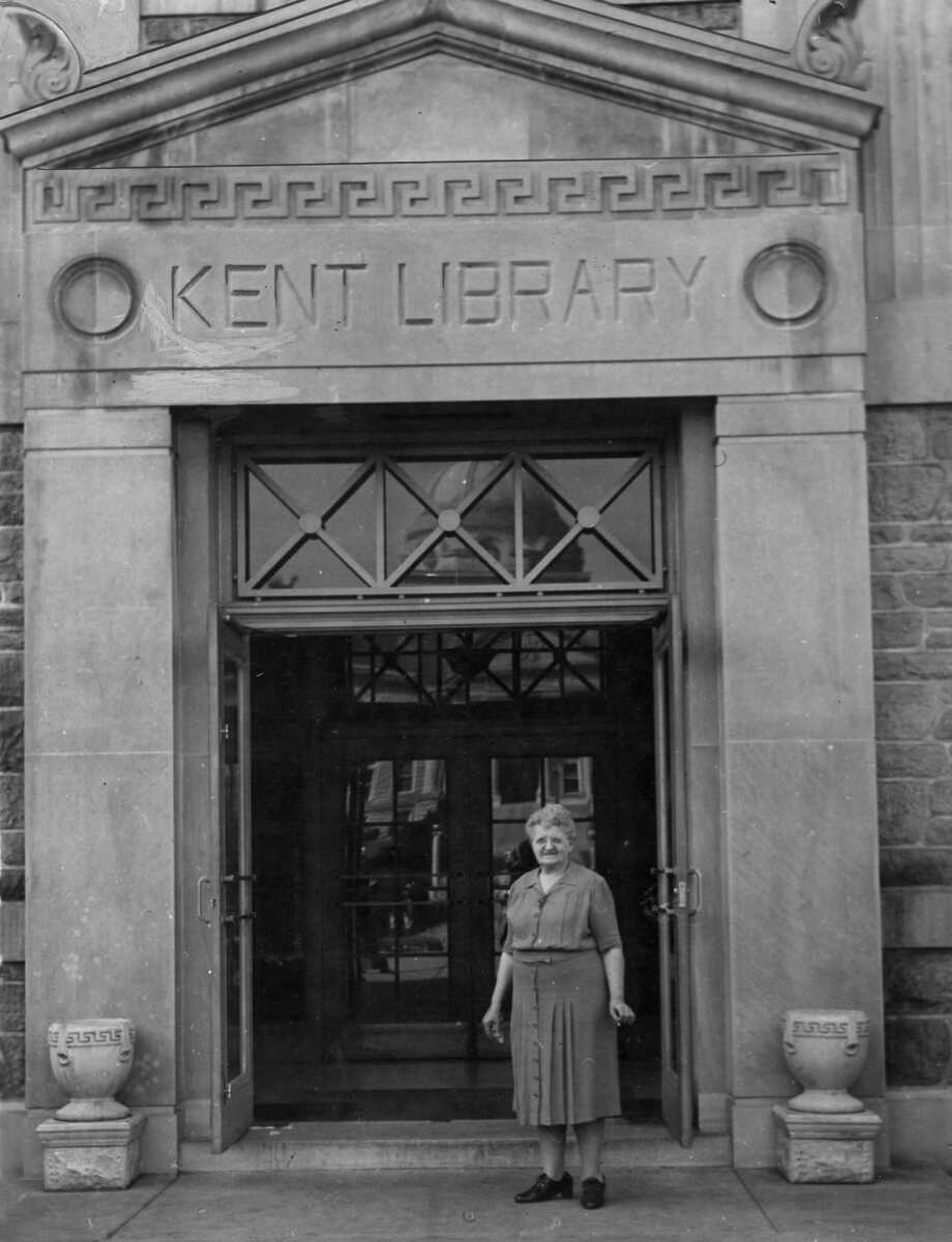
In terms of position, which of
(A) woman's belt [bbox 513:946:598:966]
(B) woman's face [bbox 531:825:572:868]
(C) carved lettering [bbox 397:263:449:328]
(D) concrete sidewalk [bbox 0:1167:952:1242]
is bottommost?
(D) concrete sidewalk [bbox 0:1167:952:1242]

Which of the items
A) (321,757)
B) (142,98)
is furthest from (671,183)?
(321,757)

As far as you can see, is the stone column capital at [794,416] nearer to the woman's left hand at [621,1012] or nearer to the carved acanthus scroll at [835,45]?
the carved acanthus scroll at [835,45]

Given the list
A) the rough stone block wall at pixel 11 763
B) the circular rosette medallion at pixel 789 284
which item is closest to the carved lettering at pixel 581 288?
the circular rosette medallion at pixel 789 284

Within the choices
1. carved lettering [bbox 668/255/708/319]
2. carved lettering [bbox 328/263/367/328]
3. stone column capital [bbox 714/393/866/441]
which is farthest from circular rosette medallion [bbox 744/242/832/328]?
carved lettering [bbox 328/263/367/328]

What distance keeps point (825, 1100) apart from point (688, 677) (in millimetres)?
2142

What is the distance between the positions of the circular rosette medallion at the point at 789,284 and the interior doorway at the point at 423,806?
547 cm

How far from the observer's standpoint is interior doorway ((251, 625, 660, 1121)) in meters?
14.7

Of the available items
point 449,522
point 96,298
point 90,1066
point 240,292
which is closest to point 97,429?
point 96,298

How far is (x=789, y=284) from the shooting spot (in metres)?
9.40

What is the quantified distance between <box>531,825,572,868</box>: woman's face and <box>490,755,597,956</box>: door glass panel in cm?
637

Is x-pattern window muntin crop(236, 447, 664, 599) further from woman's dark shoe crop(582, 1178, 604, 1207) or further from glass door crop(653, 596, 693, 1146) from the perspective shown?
woman's dark shoe crop(582, 1178, 604, 1207)

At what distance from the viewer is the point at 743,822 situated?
9.17m

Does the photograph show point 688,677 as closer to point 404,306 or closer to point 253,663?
point 404,306

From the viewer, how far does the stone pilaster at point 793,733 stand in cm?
909
